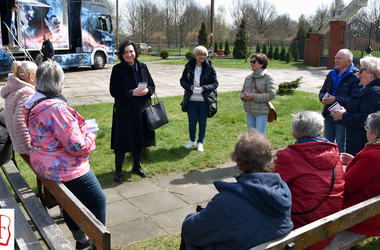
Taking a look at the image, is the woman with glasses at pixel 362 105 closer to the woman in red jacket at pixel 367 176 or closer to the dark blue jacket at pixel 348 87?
the dark blue jacket at pixel 348 87

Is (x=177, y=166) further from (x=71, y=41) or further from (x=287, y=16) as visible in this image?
(x=287, y=16)

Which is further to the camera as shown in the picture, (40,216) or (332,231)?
(40,216)

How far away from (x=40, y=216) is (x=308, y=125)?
7.38ft

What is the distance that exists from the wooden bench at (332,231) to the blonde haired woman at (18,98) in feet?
8.28

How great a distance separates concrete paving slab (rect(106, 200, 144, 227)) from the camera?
12.5 feet

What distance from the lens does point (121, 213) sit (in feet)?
13.1

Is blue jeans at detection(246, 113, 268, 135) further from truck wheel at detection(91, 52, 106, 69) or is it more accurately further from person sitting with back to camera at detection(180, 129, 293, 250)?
truck wheel at detection(91, 52, 106, 69)

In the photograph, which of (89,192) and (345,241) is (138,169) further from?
(345,241)

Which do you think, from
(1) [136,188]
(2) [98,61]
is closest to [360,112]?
(1) [136,188]

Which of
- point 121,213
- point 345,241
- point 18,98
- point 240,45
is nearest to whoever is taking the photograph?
point 345,241

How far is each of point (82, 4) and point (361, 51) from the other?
1738 centimetres

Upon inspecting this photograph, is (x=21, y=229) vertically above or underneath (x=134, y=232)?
above

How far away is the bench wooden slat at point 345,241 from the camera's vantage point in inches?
107

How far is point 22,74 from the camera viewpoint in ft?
11.0
